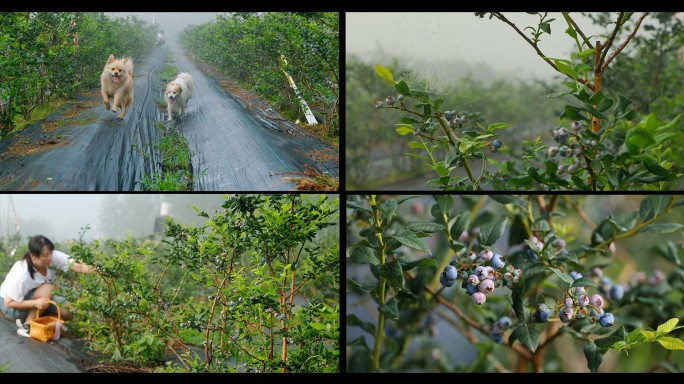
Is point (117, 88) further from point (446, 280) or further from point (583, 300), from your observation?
point (583, 300)

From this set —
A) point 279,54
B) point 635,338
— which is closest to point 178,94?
point 279,54

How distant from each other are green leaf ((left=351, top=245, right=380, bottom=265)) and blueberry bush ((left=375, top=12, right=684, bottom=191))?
303 millimetres

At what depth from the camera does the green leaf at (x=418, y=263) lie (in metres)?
1.87

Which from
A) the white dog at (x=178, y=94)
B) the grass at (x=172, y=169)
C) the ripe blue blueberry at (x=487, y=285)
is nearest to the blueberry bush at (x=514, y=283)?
the ripe blue blueberry at (x=487, y=285)

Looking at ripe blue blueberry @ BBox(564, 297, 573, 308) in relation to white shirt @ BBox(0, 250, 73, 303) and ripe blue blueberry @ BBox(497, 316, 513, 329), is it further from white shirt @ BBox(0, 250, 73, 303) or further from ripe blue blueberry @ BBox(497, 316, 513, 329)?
white shirt @ BBox(0, 250, 73, 303)

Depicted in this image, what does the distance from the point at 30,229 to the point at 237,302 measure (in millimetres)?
671

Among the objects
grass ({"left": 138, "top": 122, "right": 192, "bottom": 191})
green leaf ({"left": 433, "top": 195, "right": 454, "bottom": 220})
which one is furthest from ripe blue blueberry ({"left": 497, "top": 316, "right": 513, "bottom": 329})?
grass ({"left": 138, "top": 122, "right": 192, "bottom": 191})

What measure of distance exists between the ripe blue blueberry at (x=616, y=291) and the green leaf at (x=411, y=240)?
560 mm

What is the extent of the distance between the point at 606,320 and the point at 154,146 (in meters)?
1.37

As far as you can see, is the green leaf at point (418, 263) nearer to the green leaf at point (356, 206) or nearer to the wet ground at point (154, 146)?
the green leaf at point (356, 206)

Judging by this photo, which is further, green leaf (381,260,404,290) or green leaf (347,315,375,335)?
green leaf (347,315,375,335)

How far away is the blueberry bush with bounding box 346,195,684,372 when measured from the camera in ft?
6.18

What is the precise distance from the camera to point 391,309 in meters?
1.93

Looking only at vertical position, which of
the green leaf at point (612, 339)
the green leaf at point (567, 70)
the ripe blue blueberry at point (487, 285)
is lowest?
the green leaf at point (612, 339)
